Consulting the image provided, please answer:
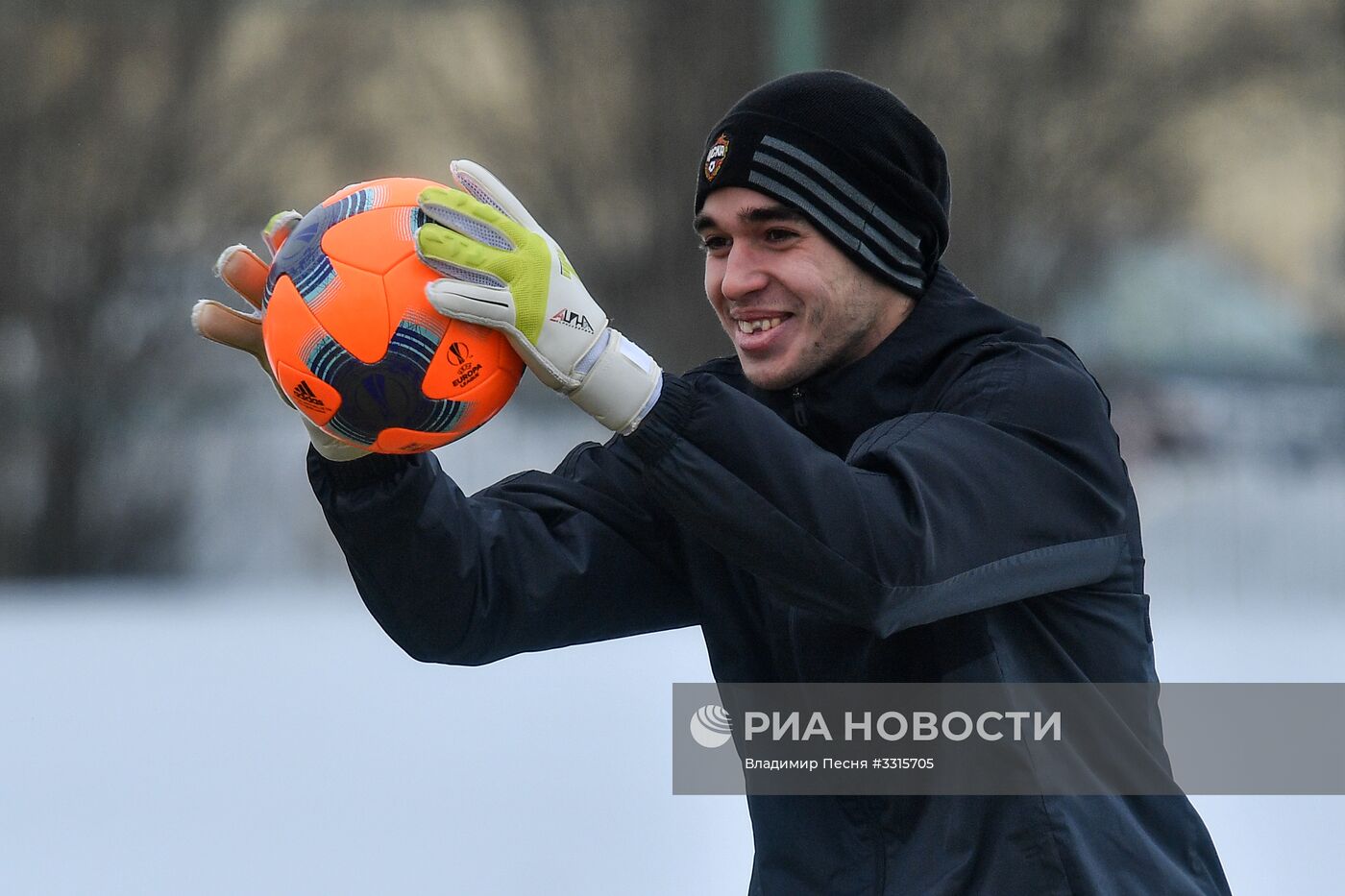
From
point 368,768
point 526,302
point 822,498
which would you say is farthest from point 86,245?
point 822,498

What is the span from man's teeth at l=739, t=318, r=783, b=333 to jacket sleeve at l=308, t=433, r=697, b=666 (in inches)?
8.7

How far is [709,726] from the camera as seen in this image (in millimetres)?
2744

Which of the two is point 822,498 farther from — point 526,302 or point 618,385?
point 526,302

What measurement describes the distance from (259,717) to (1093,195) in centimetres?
329

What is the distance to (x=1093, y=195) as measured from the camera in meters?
5.56

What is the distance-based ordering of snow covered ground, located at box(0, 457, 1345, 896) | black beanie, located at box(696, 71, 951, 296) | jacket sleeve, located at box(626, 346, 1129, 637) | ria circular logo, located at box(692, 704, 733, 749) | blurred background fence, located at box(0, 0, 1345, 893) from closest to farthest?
jacket sleeve, located at box(626, 346, 1129, 637) → black beanie, located at box(696, 71, 951, 296) → ria circular logo, located at box(692, 704, 733, 749) → snow covered ground, located at box(0, 457, 1345, 896) → blurred background fence, located at box(0, 0, 1345, 893)

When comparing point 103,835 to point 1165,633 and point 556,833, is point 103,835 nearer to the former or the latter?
point 556,833

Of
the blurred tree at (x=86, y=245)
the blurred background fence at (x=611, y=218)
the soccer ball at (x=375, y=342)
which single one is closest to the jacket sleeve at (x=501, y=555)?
the soccer ball at (x=375, y=342)

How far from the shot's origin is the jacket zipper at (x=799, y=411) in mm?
1944

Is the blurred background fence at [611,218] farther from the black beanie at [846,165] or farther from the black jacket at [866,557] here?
the black beanie at [846,165]

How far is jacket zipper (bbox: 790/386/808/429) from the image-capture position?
194cm

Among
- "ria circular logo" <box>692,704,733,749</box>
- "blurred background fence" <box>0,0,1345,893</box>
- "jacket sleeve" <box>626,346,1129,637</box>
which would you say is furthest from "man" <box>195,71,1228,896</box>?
"blurred background fence" <box>0,0,1345,893</box>

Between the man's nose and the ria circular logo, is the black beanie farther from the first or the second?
the ria circular logo

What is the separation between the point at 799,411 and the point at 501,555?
1.36ft
